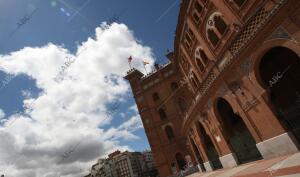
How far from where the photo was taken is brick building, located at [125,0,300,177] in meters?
10.6

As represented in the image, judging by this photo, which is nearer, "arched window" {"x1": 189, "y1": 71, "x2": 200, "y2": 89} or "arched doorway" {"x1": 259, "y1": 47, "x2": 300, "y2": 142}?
"arched doorway" {"x1": 259, "y1": 47, "x2": 300, "y2": 142}

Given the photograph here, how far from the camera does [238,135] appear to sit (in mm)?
15844

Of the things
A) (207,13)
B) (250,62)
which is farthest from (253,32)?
(207,13)

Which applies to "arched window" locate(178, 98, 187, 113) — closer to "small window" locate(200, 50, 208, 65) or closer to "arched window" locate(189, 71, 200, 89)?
"arched window" locate(189, 71, 200, 89)

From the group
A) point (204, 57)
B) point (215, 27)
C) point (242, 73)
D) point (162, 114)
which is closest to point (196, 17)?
point (215, 27)

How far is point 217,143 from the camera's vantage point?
59.1 feet

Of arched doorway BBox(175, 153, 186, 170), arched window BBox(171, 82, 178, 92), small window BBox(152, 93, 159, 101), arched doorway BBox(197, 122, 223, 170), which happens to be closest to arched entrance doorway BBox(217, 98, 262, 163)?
arched doorway BBox(197, 122, 223, 170)

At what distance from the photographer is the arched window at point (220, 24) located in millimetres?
15478

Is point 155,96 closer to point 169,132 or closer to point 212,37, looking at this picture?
point 169,132

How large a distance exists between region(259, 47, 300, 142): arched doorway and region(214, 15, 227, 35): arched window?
3850 mm

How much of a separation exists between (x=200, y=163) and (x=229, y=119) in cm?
1037


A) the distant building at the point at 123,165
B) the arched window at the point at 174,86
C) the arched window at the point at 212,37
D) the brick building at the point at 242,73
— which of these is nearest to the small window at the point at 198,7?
the brick building at the point at 242,73

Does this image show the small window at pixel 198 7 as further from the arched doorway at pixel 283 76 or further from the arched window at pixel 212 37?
the arched doorway at pixel 283 76

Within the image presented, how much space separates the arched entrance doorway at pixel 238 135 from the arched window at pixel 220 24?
4923 mm
